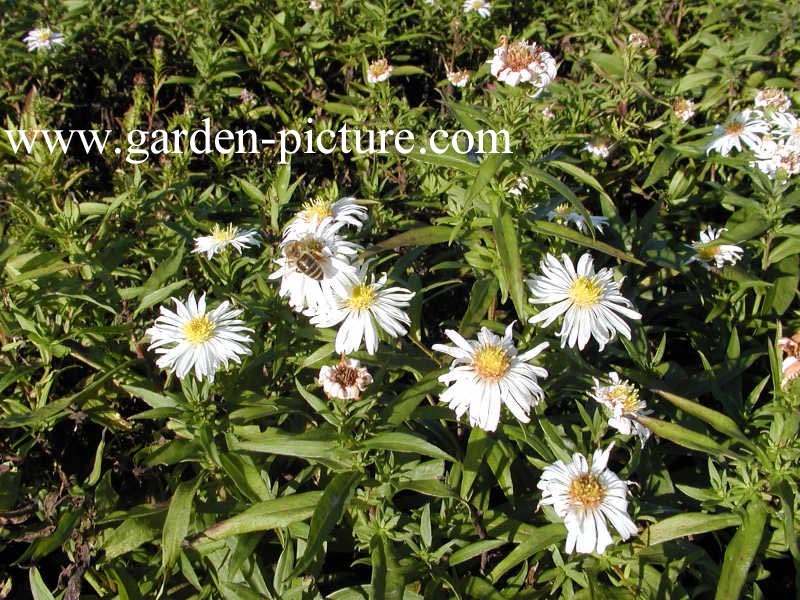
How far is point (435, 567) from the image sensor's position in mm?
2012

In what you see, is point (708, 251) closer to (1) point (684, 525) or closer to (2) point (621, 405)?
(2) point (621, 405)

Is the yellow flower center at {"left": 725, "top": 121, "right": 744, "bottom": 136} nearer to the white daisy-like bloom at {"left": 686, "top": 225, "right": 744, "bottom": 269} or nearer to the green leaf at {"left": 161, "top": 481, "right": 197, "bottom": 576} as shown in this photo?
the white daisy-like bloom at {"left": 686, "top": 225, "right": 744, "bottom": 269}

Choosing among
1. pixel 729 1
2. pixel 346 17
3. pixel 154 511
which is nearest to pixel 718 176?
pixel 729 1

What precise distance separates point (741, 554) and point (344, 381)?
1.23 meters

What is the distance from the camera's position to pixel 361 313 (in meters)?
2.07

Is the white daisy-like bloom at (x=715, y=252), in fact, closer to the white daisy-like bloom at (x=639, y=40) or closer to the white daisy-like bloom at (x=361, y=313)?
the white daisy-like bloom at (x=639, y=40)

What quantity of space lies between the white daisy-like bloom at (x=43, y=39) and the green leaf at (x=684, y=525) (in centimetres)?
452

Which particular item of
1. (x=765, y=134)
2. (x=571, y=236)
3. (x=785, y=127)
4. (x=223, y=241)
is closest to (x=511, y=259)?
(x=571, y=236)

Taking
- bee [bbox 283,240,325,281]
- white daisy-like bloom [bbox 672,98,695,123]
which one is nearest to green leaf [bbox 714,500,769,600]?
bee [bbox 283,240,325,281]

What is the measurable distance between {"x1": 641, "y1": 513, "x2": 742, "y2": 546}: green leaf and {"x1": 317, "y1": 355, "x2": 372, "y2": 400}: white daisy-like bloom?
3.20ft

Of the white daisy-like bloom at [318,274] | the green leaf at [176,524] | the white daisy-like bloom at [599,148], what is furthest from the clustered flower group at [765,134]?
the green leaf at [176,524]

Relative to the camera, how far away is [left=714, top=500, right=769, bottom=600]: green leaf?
1828 mm

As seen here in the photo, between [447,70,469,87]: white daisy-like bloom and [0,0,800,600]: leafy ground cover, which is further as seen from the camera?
[447,70,469,87]: white daisy-like bloom

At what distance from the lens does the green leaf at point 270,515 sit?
1.98 m
